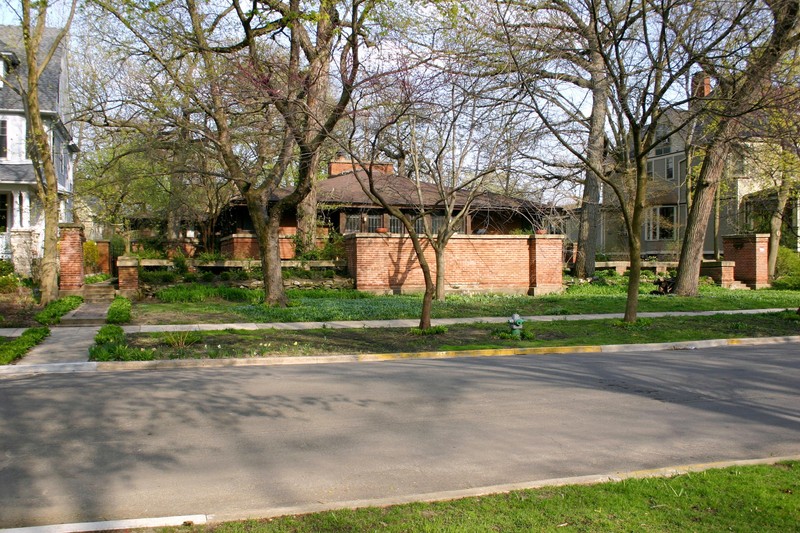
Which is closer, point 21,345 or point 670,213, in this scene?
point 21,345

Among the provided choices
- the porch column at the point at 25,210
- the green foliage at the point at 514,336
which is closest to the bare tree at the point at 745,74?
the green foliage at the point at 514,336

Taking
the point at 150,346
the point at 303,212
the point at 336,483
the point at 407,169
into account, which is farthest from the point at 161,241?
the point at 336,483

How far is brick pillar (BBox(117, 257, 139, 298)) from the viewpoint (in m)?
21.1

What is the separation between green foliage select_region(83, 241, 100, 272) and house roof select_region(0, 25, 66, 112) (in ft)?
20.6

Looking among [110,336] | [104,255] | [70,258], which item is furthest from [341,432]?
[104,255]

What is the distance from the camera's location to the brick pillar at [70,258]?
20203mm

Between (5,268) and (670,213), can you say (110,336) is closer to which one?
(5,268)

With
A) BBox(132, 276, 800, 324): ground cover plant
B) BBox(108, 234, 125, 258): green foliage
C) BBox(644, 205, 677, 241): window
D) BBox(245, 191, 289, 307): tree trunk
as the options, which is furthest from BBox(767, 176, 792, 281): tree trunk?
BBox(108, 234, 125, 258): green foliage

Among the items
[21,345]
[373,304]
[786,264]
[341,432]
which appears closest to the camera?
[341,432]

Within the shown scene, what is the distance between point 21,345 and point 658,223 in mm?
41918

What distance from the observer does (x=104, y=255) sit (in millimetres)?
25797

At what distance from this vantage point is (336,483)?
5.45 meters

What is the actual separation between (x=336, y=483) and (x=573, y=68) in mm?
16262

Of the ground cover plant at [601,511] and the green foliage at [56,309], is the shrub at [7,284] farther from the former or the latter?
the ground cover plant at [601,511]
